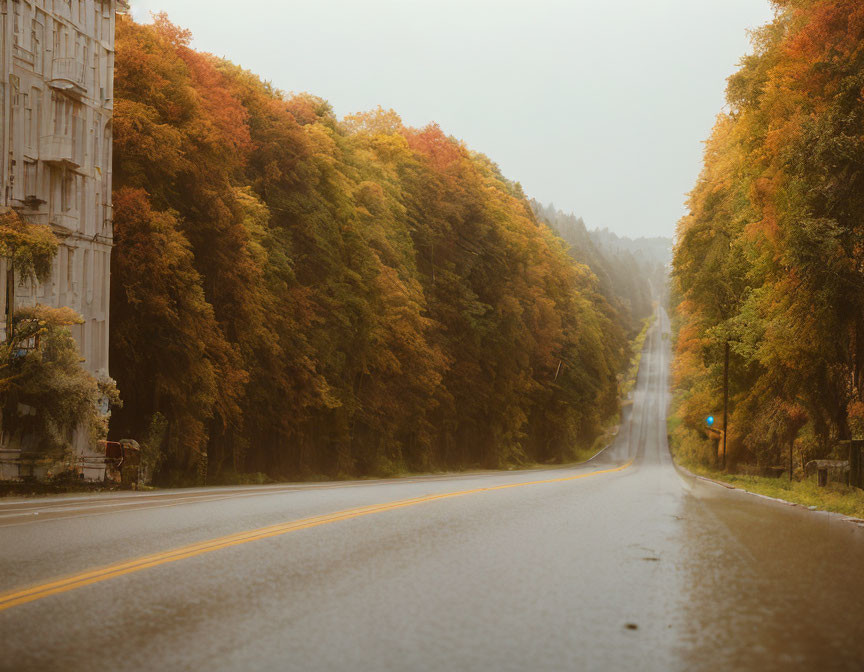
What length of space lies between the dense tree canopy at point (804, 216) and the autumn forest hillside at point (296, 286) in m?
15.6

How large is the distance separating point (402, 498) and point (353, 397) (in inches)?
1008

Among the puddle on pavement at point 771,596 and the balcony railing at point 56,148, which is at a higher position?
the balcony railing at point 56,148

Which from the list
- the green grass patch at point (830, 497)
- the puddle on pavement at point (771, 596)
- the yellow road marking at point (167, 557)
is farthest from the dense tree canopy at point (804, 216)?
the yellow road marking at point (167, 557)

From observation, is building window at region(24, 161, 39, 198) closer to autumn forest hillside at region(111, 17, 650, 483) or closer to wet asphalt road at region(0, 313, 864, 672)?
autumn forest hillside at region(111, 17, 650, 483)

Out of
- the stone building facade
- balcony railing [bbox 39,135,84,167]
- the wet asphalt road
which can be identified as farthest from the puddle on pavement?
balcony railing [bbox 39,135,84,167]

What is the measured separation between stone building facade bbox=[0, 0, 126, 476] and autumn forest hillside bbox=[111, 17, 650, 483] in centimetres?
76

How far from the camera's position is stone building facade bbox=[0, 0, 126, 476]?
27.1m

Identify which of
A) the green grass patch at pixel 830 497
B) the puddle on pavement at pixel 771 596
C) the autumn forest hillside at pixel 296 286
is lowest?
the green grass patch at pixel 830 497

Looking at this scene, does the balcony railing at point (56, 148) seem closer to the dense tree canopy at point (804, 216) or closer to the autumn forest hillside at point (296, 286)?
the autumn forest hillside at point (296, 286)

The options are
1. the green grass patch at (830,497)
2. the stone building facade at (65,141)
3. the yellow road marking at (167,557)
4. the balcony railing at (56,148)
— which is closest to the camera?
the yellow road marking at (167,557)

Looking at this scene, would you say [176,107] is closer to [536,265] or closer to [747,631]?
[747,631]

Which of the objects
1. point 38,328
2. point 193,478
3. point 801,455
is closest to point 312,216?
point 193,478

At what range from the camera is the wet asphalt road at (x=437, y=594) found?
5.52 meters

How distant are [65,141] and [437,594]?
81.5ft
